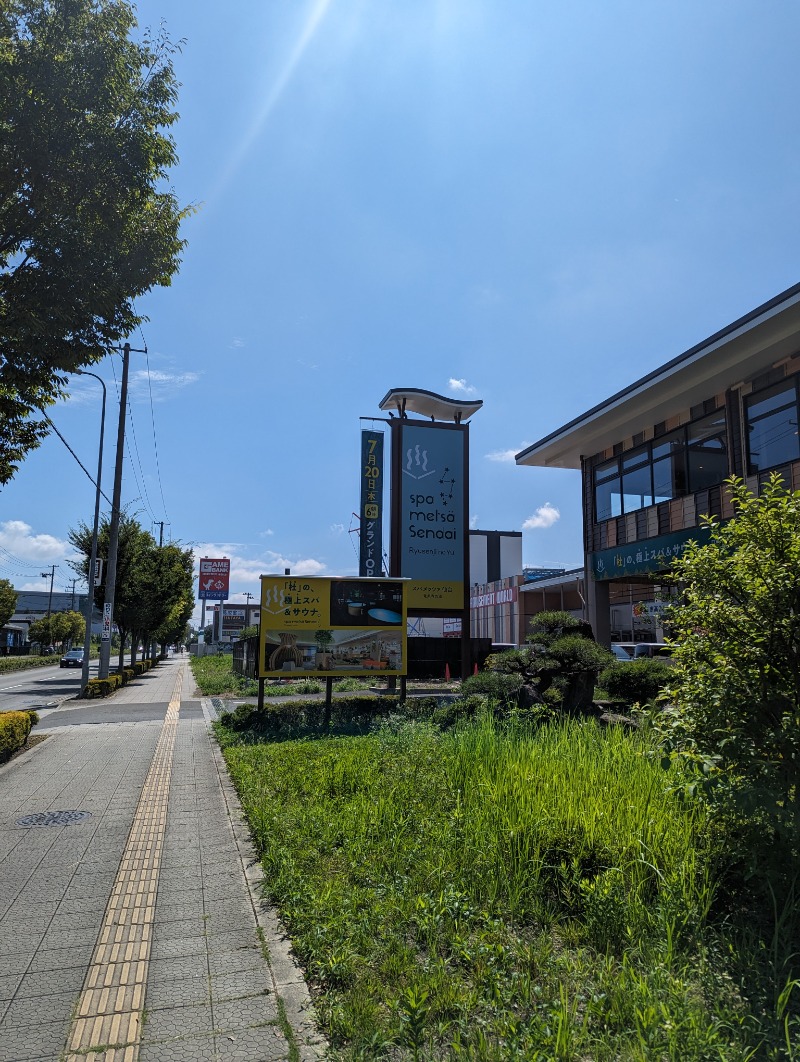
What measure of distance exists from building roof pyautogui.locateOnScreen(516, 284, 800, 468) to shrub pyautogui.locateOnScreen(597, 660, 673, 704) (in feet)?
26.2

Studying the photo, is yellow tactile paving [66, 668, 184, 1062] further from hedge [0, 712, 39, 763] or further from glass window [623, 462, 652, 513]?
glass window [623, 462, 652, 513]

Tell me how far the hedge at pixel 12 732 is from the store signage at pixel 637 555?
1339 centimetres

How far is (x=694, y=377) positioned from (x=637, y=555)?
533 centimetres

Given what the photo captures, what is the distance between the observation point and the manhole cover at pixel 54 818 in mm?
6422

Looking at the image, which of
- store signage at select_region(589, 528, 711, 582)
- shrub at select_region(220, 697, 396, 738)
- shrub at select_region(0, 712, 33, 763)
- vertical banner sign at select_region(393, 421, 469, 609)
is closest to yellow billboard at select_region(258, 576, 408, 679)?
shrub at select_region(220, 697, 396, 738)

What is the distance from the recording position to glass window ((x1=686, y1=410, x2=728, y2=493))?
17.1 meters

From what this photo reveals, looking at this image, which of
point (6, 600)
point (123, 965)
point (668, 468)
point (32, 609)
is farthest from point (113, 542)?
point (32, 609)

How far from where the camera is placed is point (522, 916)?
373cm

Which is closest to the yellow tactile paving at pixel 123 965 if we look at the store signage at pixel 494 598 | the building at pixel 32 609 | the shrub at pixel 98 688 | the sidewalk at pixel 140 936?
the sidewalk at pixel 140 936

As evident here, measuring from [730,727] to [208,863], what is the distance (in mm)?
3857

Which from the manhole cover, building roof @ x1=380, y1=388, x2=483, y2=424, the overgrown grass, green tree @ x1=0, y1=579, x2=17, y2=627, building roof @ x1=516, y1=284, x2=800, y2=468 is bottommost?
the manhole cover

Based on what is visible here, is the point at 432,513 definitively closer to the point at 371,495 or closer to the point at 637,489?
the point at 371,495

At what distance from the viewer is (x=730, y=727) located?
366cm

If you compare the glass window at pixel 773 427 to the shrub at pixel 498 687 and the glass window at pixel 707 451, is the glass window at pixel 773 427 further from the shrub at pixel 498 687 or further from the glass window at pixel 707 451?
the shrub at pixel 498 687
